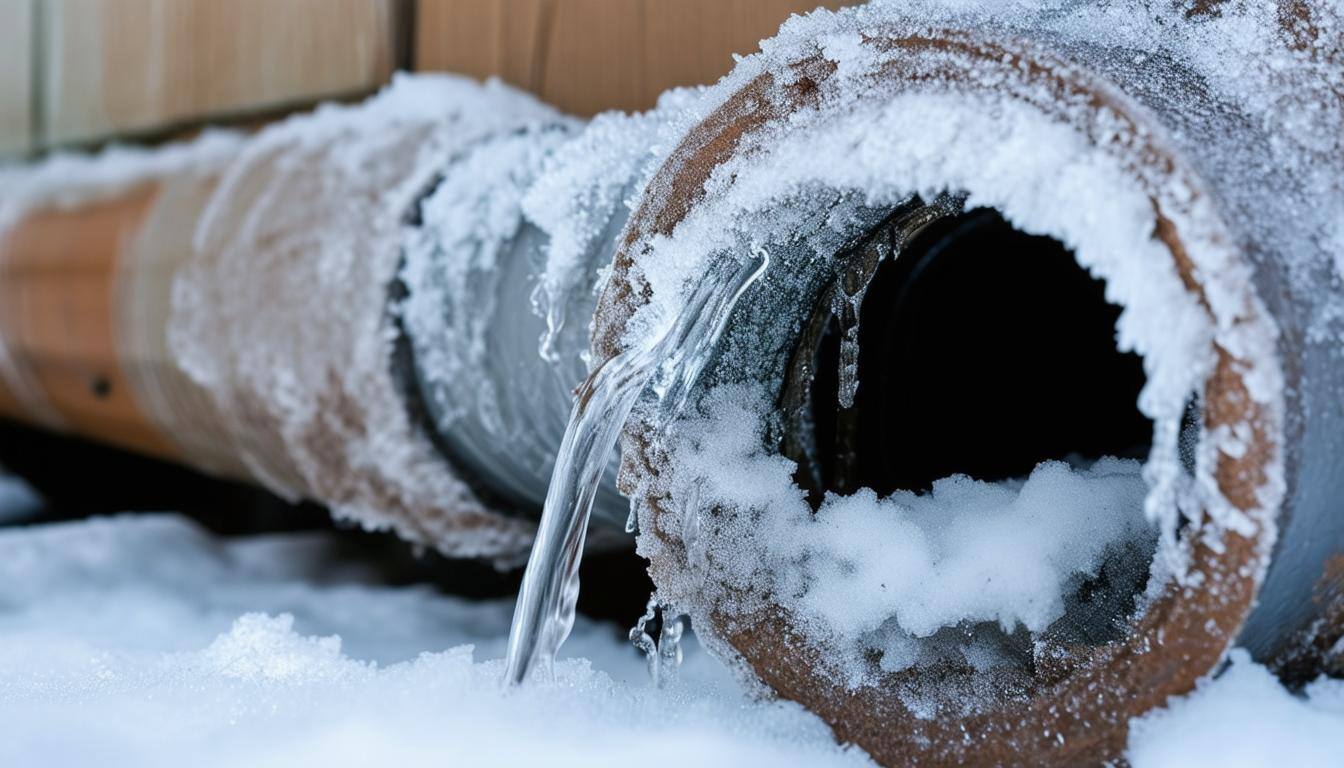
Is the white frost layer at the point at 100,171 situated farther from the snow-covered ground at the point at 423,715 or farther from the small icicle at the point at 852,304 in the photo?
the small icicle at the point at 852,304

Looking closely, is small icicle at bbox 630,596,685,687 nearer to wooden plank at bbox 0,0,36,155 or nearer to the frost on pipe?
the frost on pipe

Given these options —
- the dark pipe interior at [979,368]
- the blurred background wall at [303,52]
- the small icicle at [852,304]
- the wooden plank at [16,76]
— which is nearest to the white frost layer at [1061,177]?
the small icicle at [852,304]

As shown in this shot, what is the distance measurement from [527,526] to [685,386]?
0.58m

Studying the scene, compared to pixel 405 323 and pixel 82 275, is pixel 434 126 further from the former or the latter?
pixel 82 275

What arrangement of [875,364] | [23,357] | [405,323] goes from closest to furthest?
[875,364] < [405,323] < [23,357]

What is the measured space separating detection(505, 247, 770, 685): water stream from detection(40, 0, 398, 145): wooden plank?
1.18 metres

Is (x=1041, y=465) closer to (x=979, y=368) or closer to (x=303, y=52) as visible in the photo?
(x=979, y=368)

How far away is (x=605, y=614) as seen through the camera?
6.04ft

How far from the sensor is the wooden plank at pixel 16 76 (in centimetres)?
294

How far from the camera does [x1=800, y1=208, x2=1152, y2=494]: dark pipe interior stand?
1273mm

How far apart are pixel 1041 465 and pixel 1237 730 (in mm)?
357

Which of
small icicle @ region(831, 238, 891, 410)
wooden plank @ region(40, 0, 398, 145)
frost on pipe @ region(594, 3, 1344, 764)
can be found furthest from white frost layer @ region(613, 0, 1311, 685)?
wooden plank @ region(40, 0, 398, 145)

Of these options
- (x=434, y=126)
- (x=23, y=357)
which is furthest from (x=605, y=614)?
(x=23, y=357)

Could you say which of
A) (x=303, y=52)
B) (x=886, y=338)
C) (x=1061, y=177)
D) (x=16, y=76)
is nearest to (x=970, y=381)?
(x=886, y=338)
